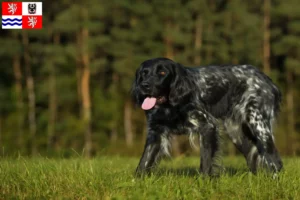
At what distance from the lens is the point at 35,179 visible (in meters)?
6.26

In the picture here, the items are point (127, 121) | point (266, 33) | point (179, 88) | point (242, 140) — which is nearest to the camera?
point (179, 88)

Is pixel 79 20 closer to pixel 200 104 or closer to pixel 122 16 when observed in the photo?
pixel 122 16

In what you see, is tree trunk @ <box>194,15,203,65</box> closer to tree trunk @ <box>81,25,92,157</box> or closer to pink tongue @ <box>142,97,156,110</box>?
tree trunk @ <box>81,25,92,157</box>

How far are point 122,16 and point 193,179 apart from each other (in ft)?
100

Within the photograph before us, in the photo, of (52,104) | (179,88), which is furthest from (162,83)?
(52,104)

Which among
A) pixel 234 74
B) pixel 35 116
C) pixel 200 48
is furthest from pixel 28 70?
pixel 234 74

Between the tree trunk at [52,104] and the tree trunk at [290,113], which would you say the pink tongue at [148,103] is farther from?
the tree trunk at [290,113]

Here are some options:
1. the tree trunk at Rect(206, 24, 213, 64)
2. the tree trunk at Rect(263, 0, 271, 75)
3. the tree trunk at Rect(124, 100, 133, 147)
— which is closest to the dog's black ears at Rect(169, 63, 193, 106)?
the tree trunk at Rect(206, 24, 213, 64)

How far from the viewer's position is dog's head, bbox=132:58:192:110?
7.19 meters

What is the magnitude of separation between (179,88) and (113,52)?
26.6 metres

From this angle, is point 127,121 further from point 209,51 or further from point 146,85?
point 146,85

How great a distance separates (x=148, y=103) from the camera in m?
7.15

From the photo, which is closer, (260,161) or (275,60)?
(260,161)

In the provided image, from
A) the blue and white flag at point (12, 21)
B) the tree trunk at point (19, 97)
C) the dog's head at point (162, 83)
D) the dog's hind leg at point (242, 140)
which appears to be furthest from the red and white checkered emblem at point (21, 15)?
the tree trunk at point (19, 97)
